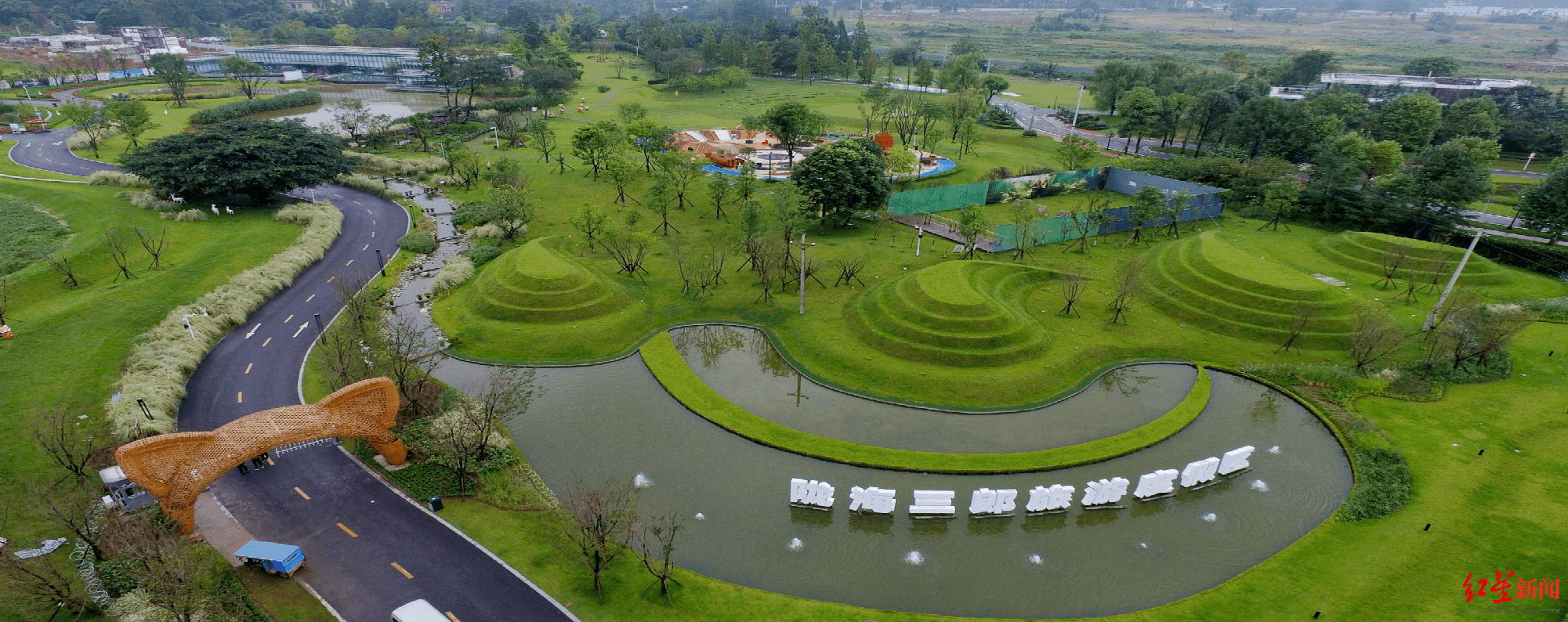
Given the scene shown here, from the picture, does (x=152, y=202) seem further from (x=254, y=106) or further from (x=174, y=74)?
(x=174, y=74)

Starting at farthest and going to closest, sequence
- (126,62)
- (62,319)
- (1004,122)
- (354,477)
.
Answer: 1. (126,62)
2. (1004,122)
3. (62,319)
4. (354,477)

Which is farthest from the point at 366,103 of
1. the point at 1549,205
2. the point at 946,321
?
the point at 1549,205

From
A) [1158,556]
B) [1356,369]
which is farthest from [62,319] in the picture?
[1356,369]

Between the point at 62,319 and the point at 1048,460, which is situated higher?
the point at 62,319

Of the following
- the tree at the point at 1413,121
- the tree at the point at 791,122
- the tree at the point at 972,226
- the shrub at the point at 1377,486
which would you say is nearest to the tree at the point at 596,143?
the tree at the point at 791,122

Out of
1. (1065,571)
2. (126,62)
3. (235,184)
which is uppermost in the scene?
(126,62)

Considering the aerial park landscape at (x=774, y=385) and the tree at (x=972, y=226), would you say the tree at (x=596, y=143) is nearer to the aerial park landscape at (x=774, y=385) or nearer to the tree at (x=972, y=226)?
the aerial park landscape at (x=774, y=385)

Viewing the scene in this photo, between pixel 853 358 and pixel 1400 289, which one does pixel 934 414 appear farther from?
pixel 1400 289
